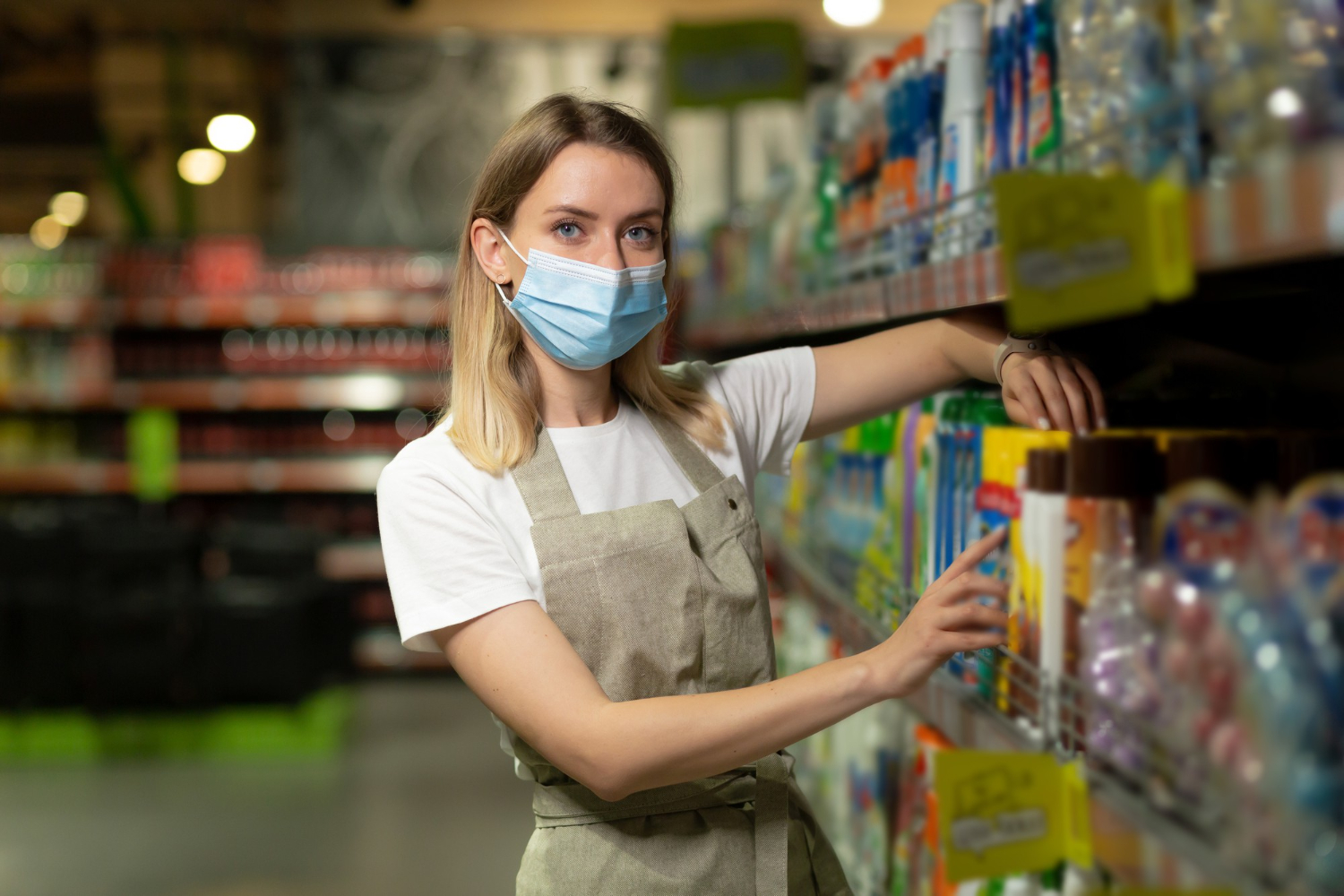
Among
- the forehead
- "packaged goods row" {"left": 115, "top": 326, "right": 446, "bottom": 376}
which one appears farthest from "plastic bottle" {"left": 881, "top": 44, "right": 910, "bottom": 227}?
"packaged goods row" {"left": 115, "top": 326, "right": 446, "bottom": 376}

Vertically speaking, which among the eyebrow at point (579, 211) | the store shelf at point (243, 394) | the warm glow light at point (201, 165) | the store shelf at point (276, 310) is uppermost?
the warm glow light at point (201, 165)

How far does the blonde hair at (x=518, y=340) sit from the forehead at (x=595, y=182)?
0.05 feet

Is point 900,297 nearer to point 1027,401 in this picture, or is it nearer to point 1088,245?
point 1027,401

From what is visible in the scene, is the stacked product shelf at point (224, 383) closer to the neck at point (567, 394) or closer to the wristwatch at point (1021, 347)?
the neck at point (567, 394)

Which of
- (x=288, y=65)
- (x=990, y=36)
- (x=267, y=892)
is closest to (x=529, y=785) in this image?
(x=267, y=892)

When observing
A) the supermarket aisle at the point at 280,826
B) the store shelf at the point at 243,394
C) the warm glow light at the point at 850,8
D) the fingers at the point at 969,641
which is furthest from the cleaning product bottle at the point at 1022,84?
the store shelf at the point at 243,394

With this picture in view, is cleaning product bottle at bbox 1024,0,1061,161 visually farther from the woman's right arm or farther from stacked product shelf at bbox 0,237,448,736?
stacked product shelf at bbox 0,237,448,736

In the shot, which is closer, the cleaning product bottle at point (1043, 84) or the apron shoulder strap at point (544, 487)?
the cleaning product bottle at point (1043, 84)

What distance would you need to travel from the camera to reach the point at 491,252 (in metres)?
1.61

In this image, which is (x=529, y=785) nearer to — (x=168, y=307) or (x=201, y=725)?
(x=201, y=725)

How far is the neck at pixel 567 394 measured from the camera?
5.26 ft

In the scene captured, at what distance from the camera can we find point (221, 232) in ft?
→ 27.2

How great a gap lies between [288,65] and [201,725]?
465 centimetres

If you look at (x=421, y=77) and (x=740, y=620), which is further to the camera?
(x=421, y=77)
